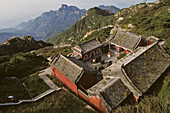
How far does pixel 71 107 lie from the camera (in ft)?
63.9

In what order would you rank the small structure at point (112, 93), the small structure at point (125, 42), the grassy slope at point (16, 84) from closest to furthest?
the small structure at point (112, 93), the grassy slope at point (16, 84), the small structure at point (125, 42)

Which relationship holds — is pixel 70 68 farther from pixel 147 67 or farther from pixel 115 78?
pixel 147 67

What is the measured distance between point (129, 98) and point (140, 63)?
7.75 m

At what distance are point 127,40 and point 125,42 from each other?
0.88 m

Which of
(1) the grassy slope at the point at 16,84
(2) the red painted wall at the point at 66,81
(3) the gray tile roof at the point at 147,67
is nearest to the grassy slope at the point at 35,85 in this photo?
(1) the grassy slope at the point at 16,84

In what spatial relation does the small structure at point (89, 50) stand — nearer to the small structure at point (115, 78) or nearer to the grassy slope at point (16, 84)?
the small structure at point (115, 78)

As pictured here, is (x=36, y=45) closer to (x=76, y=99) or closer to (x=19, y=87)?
(x=19, y=87)

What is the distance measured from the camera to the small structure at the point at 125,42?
33.9 metres

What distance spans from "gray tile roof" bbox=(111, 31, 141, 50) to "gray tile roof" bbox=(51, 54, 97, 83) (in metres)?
16.2

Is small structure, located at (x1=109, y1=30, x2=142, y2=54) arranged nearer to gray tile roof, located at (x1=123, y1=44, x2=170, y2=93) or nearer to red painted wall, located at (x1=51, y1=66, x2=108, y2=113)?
gray tile roof, located at (x1=123, y1=44, x2=170, y2=93)

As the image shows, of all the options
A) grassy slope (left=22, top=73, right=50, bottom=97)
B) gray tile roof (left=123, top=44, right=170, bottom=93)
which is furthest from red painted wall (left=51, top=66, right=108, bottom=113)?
gray tile roof (left=123, top=44, right=170, bottom=93)

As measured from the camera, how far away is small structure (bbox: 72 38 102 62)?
35.0 metres

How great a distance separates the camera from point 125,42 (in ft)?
118

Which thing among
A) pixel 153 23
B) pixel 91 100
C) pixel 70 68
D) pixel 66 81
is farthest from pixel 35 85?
pixel 153 23
